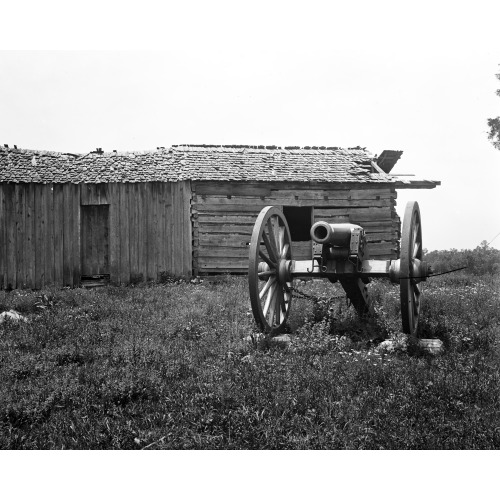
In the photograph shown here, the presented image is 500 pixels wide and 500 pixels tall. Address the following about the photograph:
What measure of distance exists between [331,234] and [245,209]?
942 centimetres

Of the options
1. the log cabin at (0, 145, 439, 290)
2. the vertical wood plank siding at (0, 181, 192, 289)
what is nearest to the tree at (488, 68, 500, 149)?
the log cabin at (0, 145, 439, 290)

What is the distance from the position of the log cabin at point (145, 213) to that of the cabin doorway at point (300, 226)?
0.16 ft

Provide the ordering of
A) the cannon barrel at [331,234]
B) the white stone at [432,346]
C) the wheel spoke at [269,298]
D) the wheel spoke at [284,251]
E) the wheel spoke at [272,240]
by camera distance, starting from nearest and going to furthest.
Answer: the white stone at [432,346], the cannon barrel at [331,234], the wheel spoke at [269,298], the wheel spoke at [272,240], the wheel spoke at [284,251]

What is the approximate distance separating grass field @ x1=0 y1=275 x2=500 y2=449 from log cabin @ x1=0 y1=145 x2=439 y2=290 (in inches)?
306

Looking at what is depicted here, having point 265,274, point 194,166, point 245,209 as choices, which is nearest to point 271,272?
point 265,274

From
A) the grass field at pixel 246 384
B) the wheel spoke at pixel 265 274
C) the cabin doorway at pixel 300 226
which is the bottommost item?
the grass field at pixel 246 384

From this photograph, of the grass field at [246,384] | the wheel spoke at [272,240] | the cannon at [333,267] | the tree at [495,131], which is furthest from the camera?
the tree at [495,131]

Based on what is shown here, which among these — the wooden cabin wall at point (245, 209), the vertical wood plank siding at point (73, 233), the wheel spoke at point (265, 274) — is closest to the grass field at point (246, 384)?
the wheel spoke at point (265, 274)

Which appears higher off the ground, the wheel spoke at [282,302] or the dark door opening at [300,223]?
the dark door opening at [300,223]

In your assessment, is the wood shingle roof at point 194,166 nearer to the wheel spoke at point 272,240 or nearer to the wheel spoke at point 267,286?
the wheel spoke at point 272,240

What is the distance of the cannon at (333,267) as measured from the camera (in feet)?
19.3

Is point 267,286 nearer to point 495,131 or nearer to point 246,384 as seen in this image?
point 246,384

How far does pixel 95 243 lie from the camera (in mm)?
15602

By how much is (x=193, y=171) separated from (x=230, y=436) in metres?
12.4
